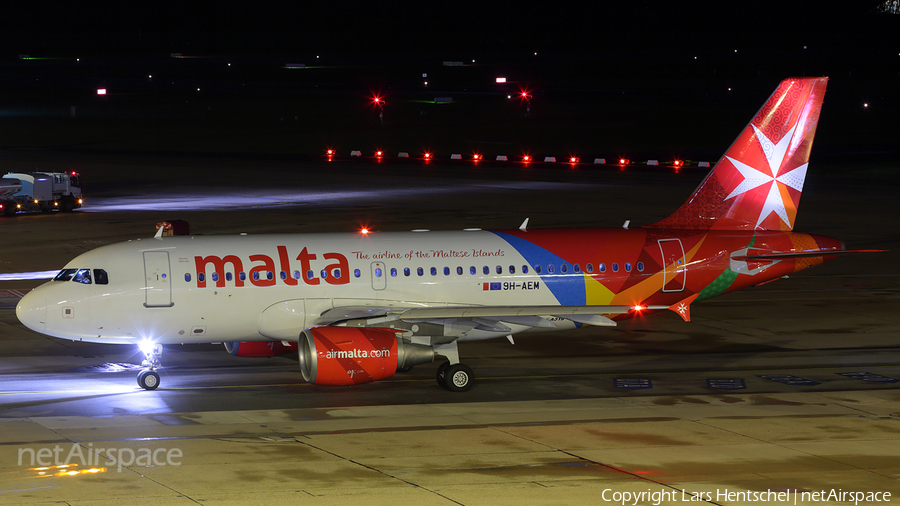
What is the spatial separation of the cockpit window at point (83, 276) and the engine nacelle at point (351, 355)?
5868 mm

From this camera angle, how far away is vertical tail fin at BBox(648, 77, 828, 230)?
31.8 metres

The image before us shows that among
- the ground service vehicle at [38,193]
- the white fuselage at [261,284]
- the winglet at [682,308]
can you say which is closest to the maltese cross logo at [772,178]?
the winglet at [682,308]

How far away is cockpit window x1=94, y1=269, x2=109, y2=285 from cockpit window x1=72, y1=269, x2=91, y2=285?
0.18 metres

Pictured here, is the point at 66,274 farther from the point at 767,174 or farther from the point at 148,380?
the point at 767,174

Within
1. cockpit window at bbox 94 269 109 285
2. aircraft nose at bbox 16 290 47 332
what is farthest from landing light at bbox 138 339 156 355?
aircraft nose at bbox 16 290 47 332

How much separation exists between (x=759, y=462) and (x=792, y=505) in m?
2.52

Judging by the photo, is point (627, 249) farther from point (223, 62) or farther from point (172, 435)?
point (223, 62)

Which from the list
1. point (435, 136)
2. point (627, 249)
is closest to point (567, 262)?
point (627, 249)

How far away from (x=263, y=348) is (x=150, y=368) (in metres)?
3.50

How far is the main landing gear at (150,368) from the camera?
27.6 m
